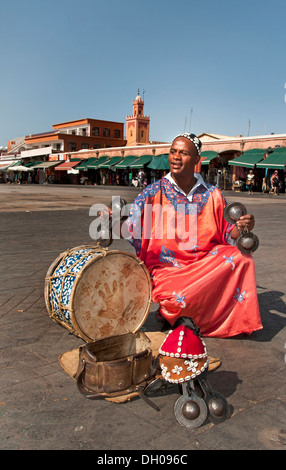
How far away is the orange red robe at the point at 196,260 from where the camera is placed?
3.29 m

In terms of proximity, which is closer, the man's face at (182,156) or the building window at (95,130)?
the man's face at (182,156)

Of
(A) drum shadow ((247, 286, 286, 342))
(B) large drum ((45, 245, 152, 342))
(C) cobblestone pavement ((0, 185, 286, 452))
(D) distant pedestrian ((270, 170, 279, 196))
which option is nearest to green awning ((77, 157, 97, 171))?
(D) distant pedestrian ((270, 170, 279, 196))

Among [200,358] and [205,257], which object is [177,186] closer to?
[205,257]

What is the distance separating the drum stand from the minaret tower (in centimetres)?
6473

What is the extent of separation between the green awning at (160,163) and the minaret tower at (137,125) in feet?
98.8

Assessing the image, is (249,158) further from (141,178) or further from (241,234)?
(241,234)

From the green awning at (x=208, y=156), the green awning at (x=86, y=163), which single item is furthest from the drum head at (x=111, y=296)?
the green awning at (x=86, y=163)

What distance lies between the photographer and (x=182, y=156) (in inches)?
138

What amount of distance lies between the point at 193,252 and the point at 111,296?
1007 millimetres

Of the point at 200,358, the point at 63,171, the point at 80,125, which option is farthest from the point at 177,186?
the point at 80,125

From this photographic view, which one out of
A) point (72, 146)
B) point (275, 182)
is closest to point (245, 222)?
point (275, 182)

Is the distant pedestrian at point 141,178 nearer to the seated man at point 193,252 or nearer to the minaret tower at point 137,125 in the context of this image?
the minaret tower at point 137,125

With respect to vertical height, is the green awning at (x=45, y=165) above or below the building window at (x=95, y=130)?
below

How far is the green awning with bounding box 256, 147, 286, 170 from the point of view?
84.5ft
